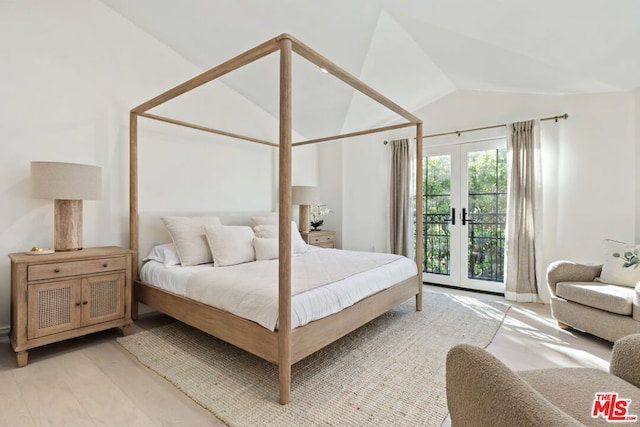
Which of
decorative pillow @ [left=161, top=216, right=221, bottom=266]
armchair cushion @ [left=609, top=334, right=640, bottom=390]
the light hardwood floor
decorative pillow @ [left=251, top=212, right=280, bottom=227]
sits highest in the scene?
decorative pillow @ [left=251, top=212, right=280, bottom=227]

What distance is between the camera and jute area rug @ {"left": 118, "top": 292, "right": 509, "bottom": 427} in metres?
1.73

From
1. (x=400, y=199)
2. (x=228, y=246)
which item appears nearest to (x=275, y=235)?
(x=228, y=246)

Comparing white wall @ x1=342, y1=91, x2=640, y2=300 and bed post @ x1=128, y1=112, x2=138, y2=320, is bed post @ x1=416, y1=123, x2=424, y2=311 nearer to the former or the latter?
white wall @ x1=342, y1=91, x2=640, y2=300

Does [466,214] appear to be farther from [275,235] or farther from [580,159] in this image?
[275,235]

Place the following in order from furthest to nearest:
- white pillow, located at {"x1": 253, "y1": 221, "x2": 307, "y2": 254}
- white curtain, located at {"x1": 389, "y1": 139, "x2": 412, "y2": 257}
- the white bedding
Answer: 1. white curtain, located at {"x1": 389, "y1": 139, "x2": 412, "y2": 257}
2. white pillow, located at {"x1": 253, "y1": 221, "x2": 307, "y2": 254}
3. the white bedding

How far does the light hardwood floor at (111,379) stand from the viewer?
1.70 meters

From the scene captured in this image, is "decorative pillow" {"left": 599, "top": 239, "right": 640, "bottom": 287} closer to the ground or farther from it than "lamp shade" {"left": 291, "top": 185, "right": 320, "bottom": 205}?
closer to the ground

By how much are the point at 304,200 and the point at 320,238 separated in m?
0.65

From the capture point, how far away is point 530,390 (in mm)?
828

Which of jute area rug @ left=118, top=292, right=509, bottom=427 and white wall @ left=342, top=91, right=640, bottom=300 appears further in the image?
white wall @ left=342, top=91, right=640, bottom=300

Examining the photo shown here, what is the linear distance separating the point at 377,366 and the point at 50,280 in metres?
2.50

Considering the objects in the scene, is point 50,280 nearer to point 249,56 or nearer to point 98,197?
point 98,197

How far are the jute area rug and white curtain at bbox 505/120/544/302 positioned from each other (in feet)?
3.22

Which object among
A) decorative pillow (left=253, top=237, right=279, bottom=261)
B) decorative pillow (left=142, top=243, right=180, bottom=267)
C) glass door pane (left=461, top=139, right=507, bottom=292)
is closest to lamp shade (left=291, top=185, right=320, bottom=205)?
decorative pillow (left=253, top=237, right=279, bottom=261)
